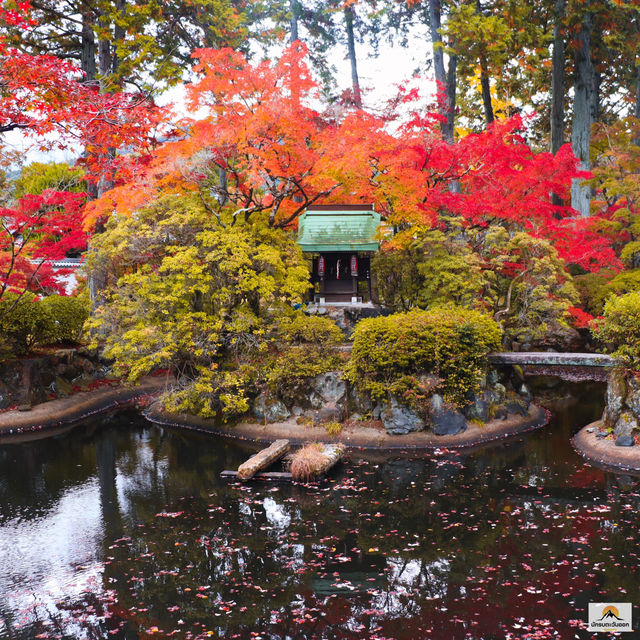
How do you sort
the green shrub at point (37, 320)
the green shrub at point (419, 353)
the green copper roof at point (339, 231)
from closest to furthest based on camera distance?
the green shrub at point (419, 353) < the green shrub at point (37, 320) < the green copper roof at point (339, 231)

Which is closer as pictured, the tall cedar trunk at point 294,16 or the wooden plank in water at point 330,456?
the wooden plank in water at point 330,456

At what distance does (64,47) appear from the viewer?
2389 cm

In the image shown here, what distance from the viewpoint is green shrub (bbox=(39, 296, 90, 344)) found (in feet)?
66.1

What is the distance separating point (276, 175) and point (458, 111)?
69.7ft

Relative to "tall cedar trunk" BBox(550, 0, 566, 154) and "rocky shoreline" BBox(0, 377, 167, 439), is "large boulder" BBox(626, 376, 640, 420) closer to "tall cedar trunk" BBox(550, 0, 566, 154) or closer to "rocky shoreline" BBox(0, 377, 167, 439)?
"tall cedar trunk" BBox(550, 0, 566, 154)

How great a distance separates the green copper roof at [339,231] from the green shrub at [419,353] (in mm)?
4235

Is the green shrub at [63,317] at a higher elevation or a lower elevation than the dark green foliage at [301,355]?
higher

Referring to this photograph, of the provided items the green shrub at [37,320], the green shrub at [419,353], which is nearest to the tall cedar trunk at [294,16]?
the green shrub at [37,320]

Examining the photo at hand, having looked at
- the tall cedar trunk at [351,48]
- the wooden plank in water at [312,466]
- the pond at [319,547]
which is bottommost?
the pond at [319,547]

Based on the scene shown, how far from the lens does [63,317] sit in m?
20.7

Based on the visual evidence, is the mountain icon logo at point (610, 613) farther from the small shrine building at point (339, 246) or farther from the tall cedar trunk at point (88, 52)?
the tall cedar trunk at point (88, 52)

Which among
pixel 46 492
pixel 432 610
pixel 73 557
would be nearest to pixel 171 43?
pixel 46 492

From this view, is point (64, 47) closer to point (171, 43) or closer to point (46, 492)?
point (171, 43)

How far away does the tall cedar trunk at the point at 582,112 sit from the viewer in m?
25.3
